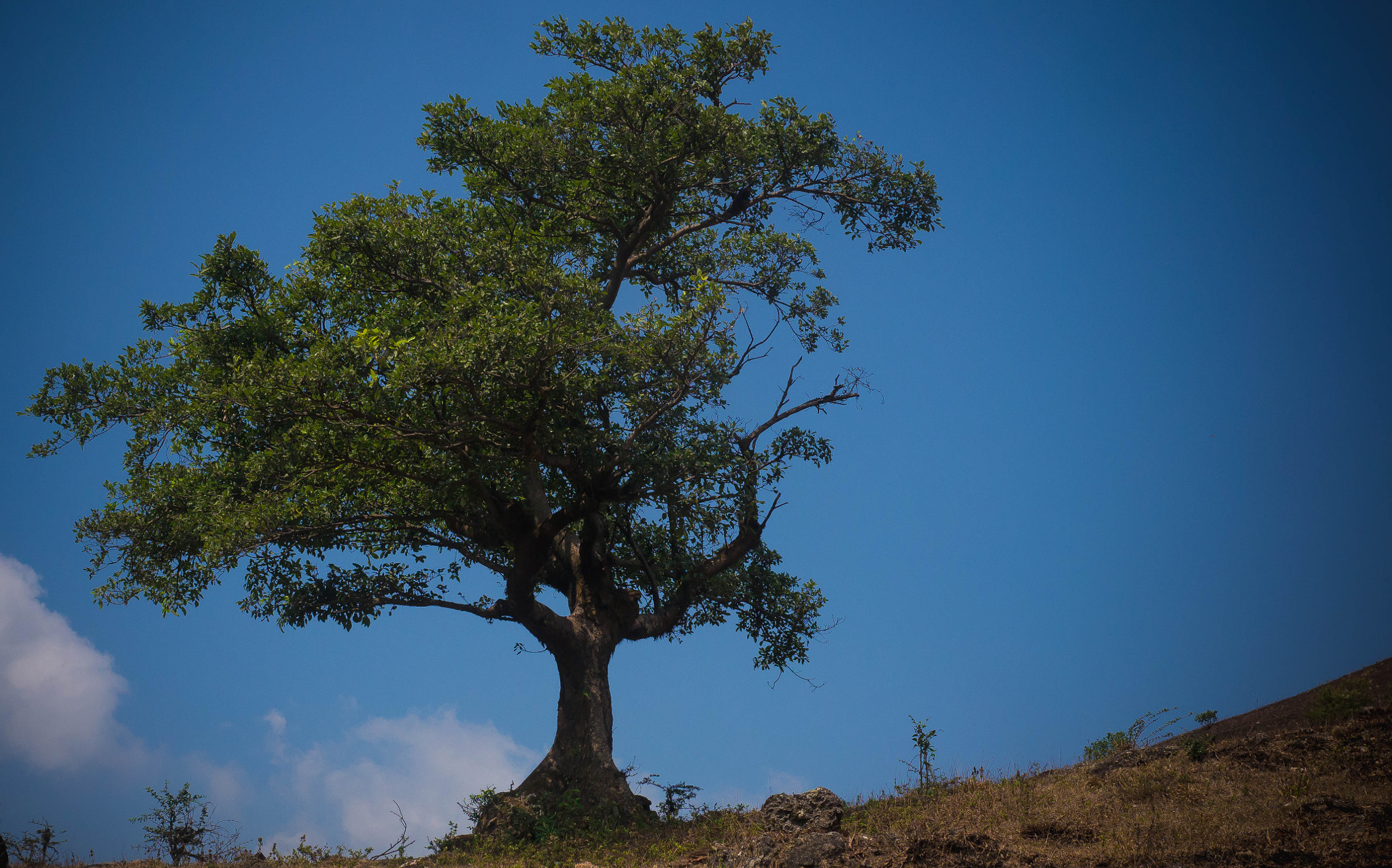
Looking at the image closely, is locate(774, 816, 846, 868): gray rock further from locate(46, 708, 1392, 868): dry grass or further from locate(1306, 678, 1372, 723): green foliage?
locate(1306, 678, 1372, 723): green foliage

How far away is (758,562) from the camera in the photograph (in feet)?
61.3

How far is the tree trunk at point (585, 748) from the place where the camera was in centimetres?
1526

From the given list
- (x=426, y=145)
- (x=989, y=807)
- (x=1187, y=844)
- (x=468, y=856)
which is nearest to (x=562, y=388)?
(x=426, y=145)

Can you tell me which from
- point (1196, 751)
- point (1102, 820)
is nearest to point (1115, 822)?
point (1102, 820)

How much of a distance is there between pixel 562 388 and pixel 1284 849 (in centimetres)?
1085

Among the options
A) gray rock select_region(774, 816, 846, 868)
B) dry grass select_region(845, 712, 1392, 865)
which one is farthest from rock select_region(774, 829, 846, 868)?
dry grass select_region(845, 712, 1392, 865)

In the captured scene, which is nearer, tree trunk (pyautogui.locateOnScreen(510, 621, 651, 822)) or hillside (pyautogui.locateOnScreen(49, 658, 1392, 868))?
hillside (pyautogui.locateOnScreen(49, 658, 1392, 868))

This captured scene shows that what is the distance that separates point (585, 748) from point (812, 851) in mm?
6546

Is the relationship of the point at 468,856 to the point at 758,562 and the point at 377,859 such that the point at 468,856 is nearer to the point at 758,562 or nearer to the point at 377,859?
the point at 377,859

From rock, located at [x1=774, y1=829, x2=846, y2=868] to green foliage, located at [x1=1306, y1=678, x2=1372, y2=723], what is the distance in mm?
8192

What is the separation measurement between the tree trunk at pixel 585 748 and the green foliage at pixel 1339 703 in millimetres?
10789

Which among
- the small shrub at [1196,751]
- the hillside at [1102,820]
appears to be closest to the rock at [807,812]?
the hillside at [1102,820]

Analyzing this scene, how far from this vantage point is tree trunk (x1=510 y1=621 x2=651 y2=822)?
15258 millimetres

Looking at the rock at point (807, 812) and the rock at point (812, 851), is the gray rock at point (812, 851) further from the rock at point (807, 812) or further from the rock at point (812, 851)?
the rock at point (807, 812)
